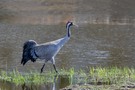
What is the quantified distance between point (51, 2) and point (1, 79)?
29494 mm

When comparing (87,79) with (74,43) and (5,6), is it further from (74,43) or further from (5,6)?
(5,6)

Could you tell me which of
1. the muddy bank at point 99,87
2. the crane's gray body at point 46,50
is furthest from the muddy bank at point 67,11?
the muddy bank at point 99,87

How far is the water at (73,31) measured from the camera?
21.3m

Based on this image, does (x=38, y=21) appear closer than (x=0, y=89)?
No

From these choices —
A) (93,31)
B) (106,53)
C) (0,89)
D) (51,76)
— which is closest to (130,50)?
(106,53)

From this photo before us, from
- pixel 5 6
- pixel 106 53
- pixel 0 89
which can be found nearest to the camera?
pixel 0 89

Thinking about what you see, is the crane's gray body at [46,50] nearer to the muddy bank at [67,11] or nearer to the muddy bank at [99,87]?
the muddy bank at [99,87]

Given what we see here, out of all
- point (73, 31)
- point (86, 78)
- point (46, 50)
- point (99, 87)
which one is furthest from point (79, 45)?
point (99, 87)

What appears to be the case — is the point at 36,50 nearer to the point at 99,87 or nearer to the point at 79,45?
the point at 99,87

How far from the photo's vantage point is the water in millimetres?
21316

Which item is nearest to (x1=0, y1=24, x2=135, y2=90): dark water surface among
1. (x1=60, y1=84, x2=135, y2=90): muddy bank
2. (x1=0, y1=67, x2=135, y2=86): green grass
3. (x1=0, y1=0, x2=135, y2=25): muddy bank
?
(x1=0, y1=67, x2=135, y2=86): green grass

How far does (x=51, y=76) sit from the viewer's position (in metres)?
16.0

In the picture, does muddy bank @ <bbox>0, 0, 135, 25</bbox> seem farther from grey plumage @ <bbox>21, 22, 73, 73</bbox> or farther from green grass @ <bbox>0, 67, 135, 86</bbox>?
green grass @ <bbox>0, 67, 135, 86</bbox>

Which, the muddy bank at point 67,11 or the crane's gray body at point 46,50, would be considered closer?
the crane's gray body at point 46,50
